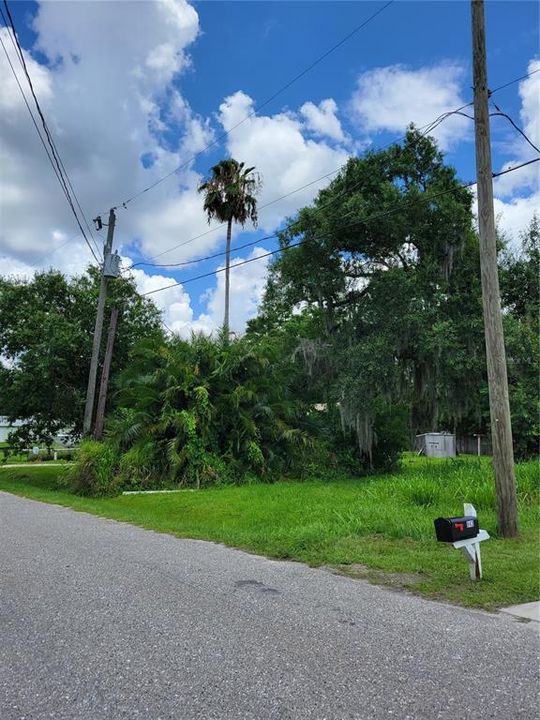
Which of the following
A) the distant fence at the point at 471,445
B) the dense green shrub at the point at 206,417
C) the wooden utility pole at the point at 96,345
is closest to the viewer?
the dense green shrub at the point at 206,417

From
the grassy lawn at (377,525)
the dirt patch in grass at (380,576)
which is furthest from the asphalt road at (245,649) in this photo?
the grassy lawn at (377,525)

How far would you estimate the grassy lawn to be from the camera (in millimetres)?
5773

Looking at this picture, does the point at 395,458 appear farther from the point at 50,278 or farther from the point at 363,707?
the point at 363,707

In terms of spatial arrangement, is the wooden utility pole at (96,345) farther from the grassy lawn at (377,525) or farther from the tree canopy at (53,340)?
the grassy lawn at (377,525)

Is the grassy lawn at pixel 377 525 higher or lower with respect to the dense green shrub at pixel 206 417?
lower

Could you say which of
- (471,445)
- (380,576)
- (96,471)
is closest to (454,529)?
(380,576)

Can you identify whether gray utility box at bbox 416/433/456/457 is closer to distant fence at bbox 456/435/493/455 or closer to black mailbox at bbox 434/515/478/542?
distant fence at bbox 456/435/493/455

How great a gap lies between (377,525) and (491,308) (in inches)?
141

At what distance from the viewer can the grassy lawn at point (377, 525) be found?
577cm

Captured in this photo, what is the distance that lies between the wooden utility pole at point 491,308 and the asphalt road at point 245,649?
3205mm

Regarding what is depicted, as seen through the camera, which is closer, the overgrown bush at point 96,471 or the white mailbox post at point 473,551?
the white mailbox post at point 473,551

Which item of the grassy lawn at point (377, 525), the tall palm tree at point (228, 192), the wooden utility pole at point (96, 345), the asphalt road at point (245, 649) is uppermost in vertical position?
the tall palm tree at point (228, 192)

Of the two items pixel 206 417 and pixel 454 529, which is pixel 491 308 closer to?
pixel 454 529

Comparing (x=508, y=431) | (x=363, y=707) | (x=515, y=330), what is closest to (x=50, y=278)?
(x=515, y=330)
